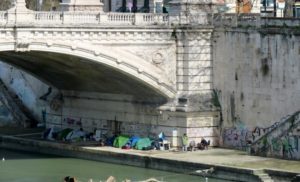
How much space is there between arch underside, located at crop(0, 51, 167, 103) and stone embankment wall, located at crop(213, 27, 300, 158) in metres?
2.61

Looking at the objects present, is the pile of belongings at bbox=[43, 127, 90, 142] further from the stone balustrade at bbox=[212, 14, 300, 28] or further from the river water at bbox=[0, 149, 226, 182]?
the stone balustrade at bbox=[212, 14, 300, 28]

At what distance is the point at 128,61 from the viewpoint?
46.9 m

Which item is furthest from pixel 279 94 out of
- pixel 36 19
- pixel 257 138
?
pixel 36 19

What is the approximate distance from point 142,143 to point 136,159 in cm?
201

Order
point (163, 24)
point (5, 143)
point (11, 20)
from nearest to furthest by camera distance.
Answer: point (11, 20) → point (163, 24) → point (5, 143)

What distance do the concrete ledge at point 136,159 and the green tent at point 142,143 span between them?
1113mm

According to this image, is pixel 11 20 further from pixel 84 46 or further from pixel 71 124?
pixel 71 124

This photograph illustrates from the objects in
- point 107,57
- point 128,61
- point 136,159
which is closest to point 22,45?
point 107,57

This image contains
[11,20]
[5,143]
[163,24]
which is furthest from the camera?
[5,143]

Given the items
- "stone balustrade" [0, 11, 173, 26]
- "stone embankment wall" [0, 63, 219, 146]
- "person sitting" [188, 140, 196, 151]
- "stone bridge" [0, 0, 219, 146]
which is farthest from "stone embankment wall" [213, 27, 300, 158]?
"stone balustrade" [0, 11, 173, 26]

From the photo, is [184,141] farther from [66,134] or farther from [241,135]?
[66,134]

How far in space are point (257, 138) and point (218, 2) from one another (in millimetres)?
6072

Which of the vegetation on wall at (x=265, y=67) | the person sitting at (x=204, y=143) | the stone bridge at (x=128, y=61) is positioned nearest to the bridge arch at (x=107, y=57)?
the stone bridge at (x=128, y=61)

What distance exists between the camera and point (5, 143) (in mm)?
53594
